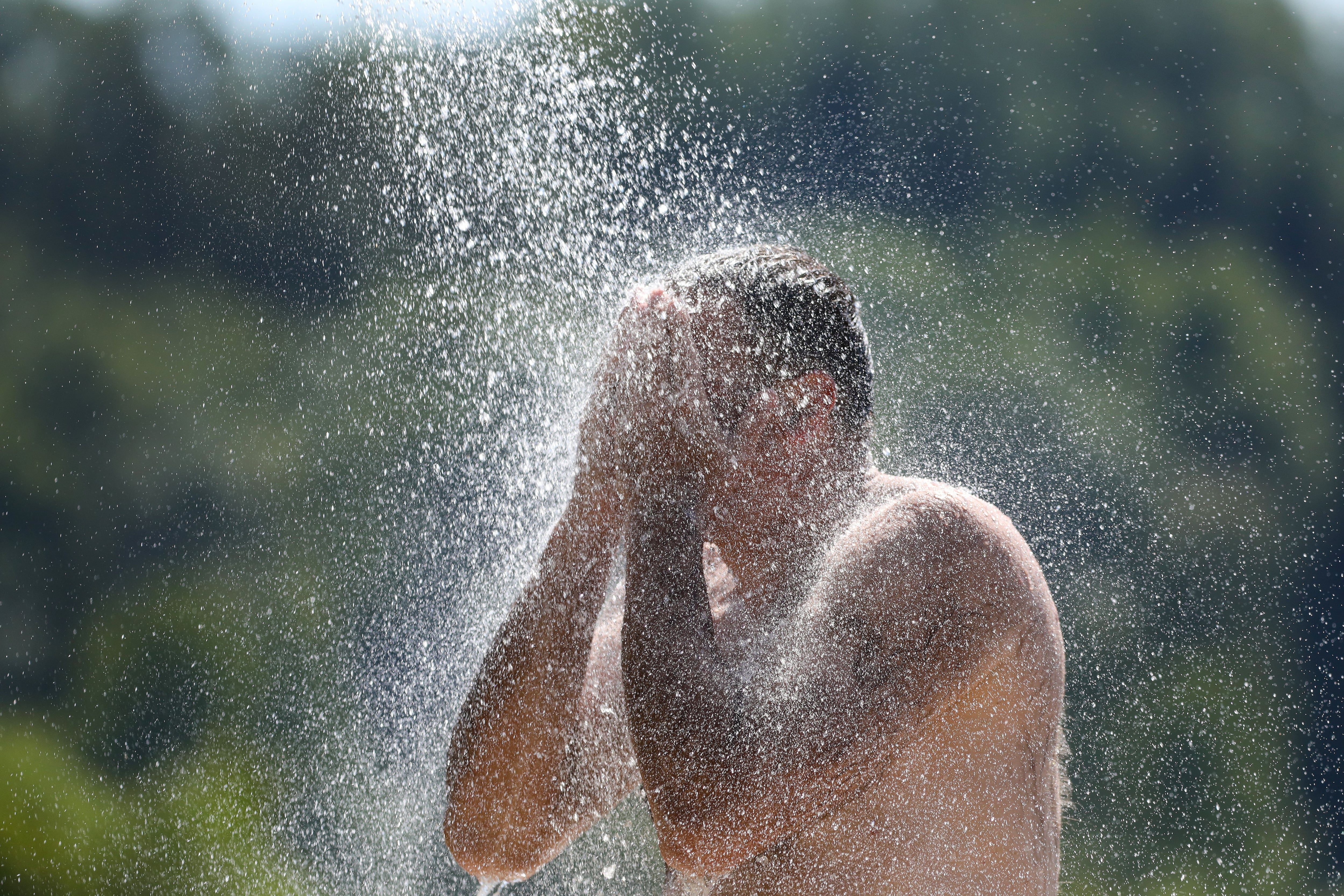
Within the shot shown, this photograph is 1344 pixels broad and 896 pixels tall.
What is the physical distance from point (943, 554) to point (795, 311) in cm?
64

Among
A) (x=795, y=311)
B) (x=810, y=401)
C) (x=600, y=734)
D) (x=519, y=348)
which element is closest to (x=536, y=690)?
(x=600, y=734)

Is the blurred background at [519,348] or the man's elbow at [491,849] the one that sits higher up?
the man's elbow at [491,849]

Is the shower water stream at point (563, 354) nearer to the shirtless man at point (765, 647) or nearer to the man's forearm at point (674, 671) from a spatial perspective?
the shirtless man at point (765, 647)

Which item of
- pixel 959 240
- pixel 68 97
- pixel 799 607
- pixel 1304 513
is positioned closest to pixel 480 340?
pixel 959 240

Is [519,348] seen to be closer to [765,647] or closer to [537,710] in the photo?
[537,710]

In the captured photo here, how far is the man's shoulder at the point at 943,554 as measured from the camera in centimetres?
182

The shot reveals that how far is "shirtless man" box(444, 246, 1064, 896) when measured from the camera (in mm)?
1784

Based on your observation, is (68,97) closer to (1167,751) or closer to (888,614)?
(888,614)

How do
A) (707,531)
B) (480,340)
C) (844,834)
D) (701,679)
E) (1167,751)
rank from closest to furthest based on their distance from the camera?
1. (701,679)
2. (844,834)
3. (707,531)
4. (480,340)
5. (1167,751)

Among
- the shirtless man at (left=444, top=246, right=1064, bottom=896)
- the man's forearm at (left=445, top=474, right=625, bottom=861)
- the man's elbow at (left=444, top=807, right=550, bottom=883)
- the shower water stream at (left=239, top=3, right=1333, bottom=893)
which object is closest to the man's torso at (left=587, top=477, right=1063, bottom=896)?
the shirtless man at (left=444, top=246, right=1064, bottom=896)

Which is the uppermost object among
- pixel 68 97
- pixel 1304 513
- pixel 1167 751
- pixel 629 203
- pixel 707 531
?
pixel 707 531

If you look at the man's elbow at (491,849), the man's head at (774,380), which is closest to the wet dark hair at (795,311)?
the man's head at (774,380)

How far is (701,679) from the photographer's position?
1795 millimetres

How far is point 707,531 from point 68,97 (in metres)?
14.0
